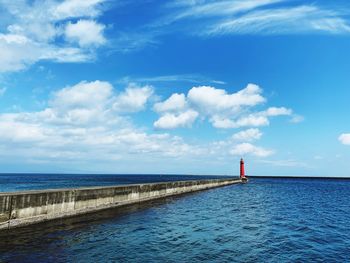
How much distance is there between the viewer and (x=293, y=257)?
35.5 feet

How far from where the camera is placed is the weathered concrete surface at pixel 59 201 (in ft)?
43.1

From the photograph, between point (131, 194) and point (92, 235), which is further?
point (131, 194)

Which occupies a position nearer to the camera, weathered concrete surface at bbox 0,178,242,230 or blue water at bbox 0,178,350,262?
blue water at bbox 0,178,350,262

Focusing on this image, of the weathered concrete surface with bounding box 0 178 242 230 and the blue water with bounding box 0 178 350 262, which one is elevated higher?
the weathered concrete surface with bounding box 0 178 242 230

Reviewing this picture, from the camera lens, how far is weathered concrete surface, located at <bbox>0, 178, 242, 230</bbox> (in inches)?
517

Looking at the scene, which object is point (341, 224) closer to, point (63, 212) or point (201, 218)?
point (201, 218)

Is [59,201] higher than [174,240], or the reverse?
[59,201]

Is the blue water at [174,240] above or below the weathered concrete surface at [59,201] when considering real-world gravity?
below

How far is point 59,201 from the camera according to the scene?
54.7 ft

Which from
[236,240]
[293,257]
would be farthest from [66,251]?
[293,257]

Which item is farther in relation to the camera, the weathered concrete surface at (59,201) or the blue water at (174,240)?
the weathered concrete surface at (59,201)

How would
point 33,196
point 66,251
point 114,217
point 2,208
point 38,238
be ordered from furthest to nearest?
point 114,217
point 33,196
point 2,208
point 38,238
point 66,251

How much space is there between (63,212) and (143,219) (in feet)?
14.5

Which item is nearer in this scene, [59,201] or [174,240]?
[174,240]
